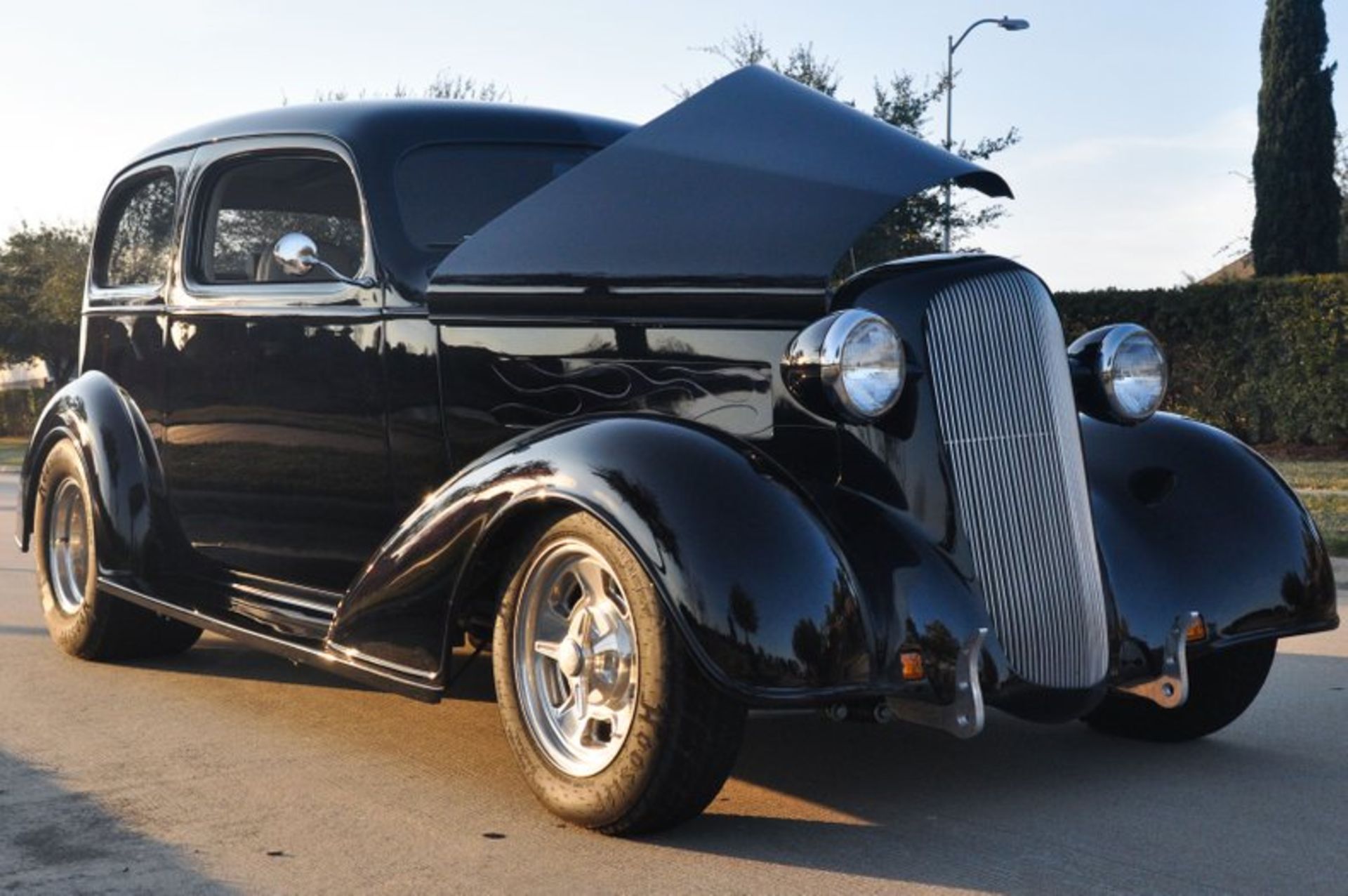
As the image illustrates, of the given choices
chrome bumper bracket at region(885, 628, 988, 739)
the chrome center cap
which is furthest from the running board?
chrome bumper bracket at region(885, 628, 988, 739)

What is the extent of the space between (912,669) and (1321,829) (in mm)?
1114

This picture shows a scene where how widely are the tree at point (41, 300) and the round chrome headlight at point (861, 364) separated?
42474 mm

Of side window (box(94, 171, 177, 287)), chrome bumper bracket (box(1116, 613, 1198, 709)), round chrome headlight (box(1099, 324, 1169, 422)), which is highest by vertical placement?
side window (box(94, 171, 177, 287))

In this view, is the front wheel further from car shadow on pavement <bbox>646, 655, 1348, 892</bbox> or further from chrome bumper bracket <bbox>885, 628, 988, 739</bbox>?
chrome bumper bracket <bbox>885, 628, 988, 739</bbox>

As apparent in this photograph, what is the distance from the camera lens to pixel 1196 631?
4598 millimetres

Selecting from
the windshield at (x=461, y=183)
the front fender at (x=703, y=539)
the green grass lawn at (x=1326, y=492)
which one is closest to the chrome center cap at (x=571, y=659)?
the front fender at (x=703, y=539)

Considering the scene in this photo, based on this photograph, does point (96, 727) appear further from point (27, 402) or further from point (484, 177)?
point (27, 402)

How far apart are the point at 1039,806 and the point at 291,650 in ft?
7.31

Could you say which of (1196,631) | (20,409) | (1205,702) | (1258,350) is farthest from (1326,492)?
(20,409)

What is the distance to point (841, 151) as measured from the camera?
4.76 metres

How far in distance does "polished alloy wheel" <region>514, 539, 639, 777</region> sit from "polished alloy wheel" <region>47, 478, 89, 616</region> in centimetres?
302

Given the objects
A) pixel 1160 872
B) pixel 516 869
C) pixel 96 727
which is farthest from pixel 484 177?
pixel 1160 872

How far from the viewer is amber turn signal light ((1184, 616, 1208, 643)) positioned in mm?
4574

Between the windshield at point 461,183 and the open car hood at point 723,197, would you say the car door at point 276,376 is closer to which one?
the windshield at point 461,183
